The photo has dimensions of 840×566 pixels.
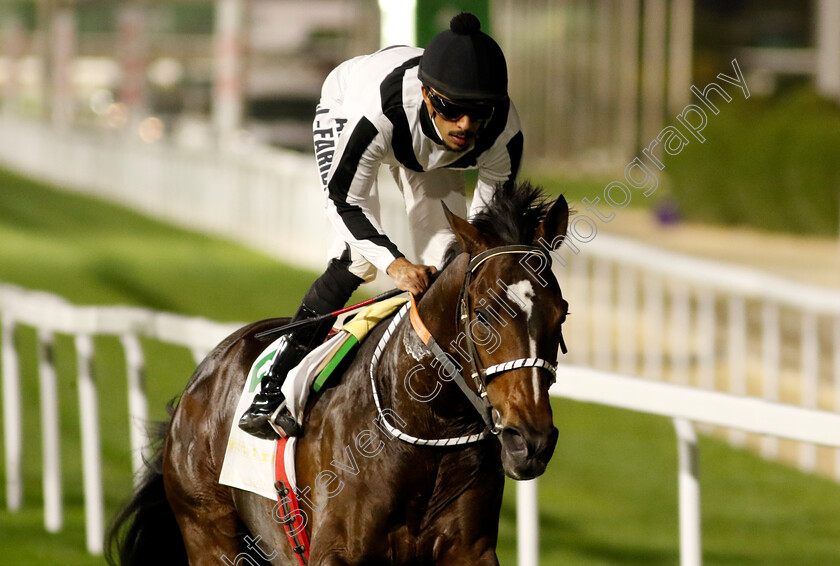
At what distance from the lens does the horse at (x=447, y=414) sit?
261 cm

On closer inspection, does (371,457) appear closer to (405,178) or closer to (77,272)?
(405,178)

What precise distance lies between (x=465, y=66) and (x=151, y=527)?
71.4 inches

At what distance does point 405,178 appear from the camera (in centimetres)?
340

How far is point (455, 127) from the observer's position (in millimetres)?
2959

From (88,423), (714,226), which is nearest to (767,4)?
(714,226)

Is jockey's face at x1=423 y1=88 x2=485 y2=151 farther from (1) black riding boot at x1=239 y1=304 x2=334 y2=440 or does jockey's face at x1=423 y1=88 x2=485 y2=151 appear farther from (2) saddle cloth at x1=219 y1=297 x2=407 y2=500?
(1) black riding boot at x1=239 y1=304 x2=334 y2=440

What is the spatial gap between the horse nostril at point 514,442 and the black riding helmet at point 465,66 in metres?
0.74

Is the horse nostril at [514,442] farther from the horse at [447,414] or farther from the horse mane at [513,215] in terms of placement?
the horse mane at [513,215]

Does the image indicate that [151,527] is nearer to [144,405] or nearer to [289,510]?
[289,510]

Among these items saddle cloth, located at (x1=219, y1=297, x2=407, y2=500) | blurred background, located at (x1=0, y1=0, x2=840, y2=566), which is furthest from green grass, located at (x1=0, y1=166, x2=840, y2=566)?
saddle cloth, located at (x1=219, y1=297, x2=407, y2=500)

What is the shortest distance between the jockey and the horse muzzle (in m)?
0.52

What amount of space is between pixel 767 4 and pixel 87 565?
4680cm

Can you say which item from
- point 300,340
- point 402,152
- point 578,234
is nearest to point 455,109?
point 402,152

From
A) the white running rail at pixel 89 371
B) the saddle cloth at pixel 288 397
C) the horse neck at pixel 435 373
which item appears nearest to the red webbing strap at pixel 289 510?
the saddle cloth at pixel 288 397
